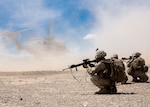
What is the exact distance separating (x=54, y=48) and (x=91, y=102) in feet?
185

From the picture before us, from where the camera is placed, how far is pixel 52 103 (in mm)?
12797

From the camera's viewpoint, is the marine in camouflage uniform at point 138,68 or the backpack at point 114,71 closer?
the backpack at point 114,71

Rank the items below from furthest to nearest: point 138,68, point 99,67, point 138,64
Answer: point 138,68 → point 138,64 → point 99,67

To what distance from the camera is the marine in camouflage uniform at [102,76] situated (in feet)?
50.8

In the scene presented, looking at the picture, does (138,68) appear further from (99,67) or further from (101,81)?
(99,67)

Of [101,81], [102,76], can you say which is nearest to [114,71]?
[102,76]

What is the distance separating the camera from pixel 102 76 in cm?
1576

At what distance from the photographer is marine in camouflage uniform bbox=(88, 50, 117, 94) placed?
15.5m

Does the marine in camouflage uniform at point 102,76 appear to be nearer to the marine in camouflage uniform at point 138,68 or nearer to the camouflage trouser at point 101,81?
the camouflage trouser at point 101,81

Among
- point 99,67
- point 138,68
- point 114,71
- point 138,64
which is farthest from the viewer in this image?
point 138,68

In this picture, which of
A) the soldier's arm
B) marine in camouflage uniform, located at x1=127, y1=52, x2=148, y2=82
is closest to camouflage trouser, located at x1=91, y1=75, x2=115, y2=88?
the soldier's arm

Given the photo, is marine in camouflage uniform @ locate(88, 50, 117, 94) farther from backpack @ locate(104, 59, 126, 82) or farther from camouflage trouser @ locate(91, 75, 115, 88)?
backpack @ locate(104, 59, 126, 82)

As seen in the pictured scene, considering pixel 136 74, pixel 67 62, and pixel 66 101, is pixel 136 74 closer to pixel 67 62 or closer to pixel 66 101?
pixel 66 101

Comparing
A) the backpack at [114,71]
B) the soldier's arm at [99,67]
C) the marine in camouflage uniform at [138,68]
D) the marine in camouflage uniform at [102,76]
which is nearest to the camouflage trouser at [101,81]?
the marine in camouflage uniform at [102,76]
